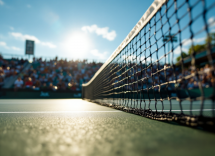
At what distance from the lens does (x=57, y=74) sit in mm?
14219

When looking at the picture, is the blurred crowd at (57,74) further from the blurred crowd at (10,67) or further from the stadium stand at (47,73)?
the blurred crowd at (10,67)

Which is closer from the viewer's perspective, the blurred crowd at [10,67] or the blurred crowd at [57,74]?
the blurred crowd at [57,74]

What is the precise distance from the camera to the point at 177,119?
4.33 feet

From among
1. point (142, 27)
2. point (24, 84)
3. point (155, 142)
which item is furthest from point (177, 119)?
point (24, 84)

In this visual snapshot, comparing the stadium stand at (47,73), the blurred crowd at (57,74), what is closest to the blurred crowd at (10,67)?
the stadium stand at (47,73)

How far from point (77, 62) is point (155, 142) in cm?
1532

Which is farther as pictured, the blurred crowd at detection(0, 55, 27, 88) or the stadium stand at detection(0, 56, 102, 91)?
the blurred crowd at detection(0, 55, 27, 88)

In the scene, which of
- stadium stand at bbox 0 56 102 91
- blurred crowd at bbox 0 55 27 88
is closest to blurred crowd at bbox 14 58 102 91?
stadium stand at bbox 0 56 102 91

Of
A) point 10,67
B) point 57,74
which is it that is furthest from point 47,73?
point 10,67

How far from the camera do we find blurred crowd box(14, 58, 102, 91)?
1251 centimetres

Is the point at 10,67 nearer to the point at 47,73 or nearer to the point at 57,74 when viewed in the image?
the point at 47,73

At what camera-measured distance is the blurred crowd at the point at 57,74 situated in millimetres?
12508

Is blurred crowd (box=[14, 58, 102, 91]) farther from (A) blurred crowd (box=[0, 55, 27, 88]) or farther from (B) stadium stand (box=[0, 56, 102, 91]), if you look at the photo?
(A) blurred crowd (box=[0, 55, 27, 88])

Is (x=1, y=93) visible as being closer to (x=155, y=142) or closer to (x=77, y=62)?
(x=77, y=62)
